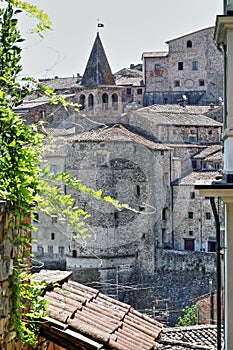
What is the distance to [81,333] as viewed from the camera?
519cm

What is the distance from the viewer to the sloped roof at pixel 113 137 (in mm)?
40625

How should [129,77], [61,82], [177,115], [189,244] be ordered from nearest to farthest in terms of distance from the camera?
[189,244] < [177,115] < [129,77] < [61,82]

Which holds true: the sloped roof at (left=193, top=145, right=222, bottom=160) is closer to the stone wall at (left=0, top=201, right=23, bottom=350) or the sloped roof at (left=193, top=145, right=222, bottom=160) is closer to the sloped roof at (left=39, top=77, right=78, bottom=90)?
the sloped roof at (left=39, top=77, right=78, bottom=90)

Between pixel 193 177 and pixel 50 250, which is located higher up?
pixel 193 177

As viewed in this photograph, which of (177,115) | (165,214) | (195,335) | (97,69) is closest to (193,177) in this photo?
(165,214)

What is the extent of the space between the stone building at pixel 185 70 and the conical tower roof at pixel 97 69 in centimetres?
1117

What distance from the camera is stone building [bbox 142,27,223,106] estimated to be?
5831 centimetres

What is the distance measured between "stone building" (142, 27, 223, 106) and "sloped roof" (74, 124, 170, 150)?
16.8 meters

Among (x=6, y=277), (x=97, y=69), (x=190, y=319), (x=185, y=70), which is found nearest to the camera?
(x=6, y=277)

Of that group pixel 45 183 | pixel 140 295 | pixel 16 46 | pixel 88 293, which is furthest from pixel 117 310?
pixel 140 295

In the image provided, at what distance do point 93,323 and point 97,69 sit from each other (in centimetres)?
4172

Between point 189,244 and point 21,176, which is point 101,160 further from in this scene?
point 21,176

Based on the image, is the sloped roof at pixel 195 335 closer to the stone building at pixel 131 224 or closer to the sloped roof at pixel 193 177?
the stone building at pixel 131 224

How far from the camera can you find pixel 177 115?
47.9 m
